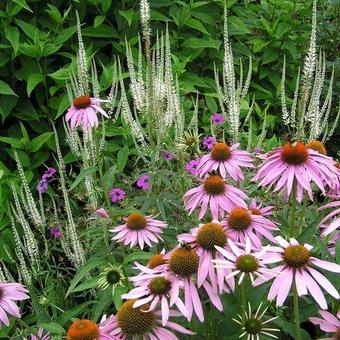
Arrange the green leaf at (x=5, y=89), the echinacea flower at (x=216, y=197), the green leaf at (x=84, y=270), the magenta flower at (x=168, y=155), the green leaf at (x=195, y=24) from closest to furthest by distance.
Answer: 1. the echinacea flower at (x=216, y=197)
2. the green leaf at (x=84, y=270)
3. the magenta flower at (x=168, y=155)
4. the green leaf at (x=5, y=89)
5. the green leaf at (x=195, y=24)

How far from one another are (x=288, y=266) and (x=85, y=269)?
0.88 meters

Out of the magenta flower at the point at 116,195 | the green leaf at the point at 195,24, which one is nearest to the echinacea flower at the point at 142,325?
the magenta flower at the point at 116,195

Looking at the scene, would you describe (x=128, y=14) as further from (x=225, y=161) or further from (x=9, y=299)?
(x=9, y=299)

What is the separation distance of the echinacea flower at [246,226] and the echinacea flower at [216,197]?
12 cm

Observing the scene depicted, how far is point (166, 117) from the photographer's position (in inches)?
94.2

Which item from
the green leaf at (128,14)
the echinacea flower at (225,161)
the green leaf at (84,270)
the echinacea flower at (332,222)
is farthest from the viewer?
the green leaf at (128,14)

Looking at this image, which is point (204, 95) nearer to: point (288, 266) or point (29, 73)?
point (29, 73)

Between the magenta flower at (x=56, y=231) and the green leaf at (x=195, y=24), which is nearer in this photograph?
the magenta flower at (x=56, y=231)

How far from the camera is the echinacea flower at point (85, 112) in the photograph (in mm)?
1953

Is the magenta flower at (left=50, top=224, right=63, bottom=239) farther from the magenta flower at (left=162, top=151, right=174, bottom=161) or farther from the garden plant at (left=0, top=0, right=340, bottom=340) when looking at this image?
the magenta flower at (left=162, top=151, right=174, bottom=161)

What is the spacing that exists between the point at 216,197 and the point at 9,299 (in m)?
0.65

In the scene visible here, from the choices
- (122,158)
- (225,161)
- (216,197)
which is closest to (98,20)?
(122,158)

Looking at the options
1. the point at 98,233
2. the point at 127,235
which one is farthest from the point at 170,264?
the point at 98,233

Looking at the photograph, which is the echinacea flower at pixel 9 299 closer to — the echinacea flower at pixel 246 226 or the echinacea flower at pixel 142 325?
the echinacea flower at pixel 142 325
